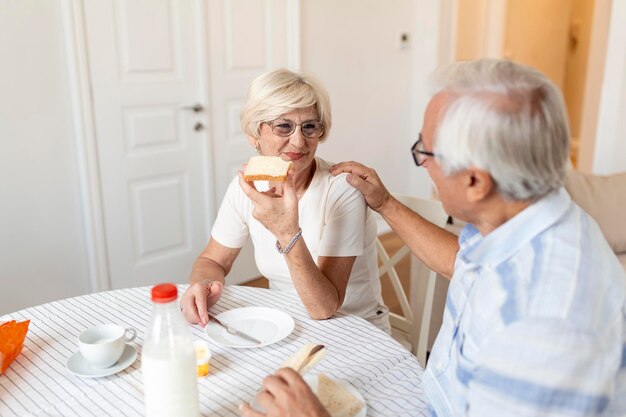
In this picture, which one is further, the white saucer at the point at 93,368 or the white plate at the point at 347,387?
the white saucer at the point at 93,368

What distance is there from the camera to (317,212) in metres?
1.61

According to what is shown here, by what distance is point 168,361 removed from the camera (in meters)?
0.87

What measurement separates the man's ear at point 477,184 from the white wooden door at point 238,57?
2.53 metres

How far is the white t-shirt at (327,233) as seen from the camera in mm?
1561

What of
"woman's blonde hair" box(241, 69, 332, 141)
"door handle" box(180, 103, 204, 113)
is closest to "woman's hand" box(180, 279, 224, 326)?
"woman's blonde hair" box(241, 69, 332, 141)

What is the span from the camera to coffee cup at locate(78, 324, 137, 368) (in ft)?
3.62

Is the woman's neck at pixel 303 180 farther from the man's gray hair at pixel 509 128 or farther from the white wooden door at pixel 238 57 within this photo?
the white wooden door at pixel 238 57

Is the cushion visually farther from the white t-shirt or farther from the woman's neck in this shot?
the woman's neck

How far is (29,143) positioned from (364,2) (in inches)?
98.3

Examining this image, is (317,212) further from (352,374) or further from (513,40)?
(513,40)

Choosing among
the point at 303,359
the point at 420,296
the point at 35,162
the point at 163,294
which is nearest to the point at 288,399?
the point at 303,359

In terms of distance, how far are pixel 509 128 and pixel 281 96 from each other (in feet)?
2.76

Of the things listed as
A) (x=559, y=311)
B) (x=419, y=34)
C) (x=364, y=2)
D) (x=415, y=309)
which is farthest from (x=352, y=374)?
(x=419, y=34)

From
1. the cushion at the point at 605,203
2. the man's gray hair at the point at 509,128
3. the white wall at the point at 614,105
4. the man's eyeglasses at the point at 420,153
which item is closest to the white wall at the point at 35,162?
the man's eyeglasses at the point at 420,153
